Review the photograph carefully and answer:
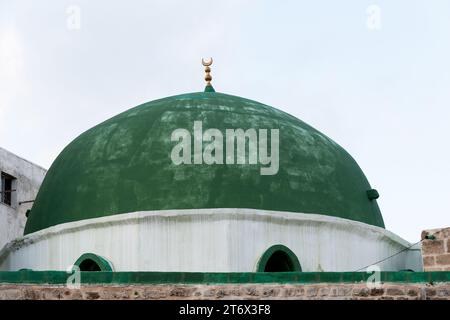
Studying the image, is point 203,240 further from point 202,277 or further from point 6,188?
point 6,188

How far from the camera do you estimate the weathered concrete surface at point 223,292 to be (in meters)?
13.5

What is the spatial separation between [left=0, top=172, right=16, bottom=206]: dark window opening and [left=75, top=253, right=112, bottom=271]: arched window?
973cm

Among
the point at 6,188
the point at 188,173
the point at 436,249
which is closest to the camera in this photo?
the point at 436,249

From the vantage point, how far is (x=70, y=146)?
62.9ft

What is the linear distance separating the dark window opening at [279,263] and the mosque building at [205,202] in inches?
0.9

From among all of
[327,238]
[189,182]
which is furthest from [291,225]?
[189,182]

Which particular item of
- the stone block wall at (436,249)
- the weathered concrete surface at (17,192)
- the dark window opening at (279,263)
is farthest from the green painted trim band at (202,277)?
the weathered concrete surface at (17,192)

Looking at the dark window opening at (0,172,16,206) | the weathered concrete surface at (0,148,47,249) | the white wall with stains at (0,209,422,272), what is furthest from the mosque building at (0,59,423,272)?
the dark window opening at (0,172,16,206)

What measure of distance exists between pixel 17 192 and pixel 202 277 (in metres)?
13.9

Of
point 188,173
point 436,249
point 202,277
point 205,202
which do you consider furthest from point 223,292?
point 188,173

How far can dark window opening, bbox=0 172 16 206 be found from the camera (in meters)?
26.2

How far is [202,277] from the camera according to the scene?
13.6 meters

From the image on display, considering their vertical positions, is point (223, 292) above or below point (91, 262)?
below
